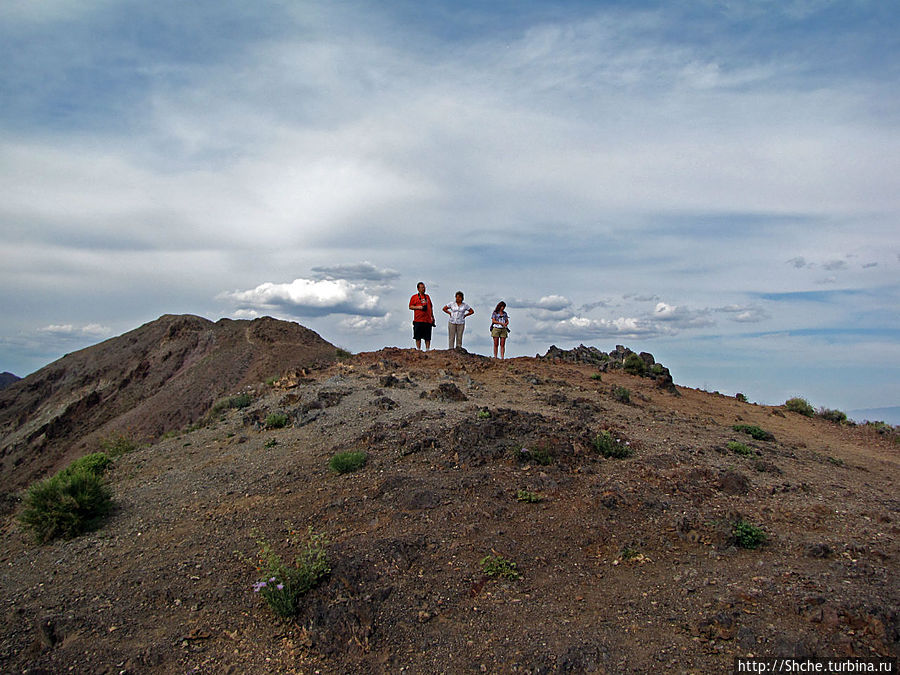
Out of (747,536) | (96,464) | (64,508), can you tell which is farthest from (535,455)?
(96,464)

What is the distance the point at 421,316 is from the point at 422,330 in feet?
1.23

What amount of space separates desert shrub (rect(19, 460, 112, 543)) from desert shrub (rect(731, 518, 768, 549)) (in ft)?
22.5

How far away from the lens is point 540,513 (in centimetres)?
622

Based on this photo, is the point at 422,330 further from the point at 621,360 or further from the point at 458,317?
the point at 621,360

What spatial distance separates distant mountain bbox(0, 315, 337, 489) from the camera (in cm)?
1622

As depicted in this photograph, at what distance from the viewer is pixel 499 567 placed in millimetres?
5223

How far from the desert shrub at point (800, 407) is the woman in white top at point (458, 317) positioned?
10.7 meters

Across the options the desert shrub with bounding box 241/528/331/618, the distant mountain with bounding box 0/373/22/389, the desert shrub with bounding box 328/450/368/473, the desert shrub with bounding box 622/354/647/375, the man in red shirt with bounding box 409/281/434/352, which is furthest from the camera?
the distant mountain with bounding box 0/373/22/389

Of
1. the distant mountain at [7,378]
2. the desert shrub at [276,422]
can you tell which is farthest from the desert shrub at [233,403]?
the distant mountain at [7,378]

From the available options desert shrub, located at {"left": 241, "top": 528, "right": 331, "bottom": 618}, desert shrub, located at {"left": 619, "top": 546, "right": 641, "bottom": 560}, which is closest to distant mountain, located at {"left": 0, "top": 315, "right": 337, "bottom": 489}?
desert shrub, located at {"left": 241, "top": 528, "right": 331, "bottom": 618}

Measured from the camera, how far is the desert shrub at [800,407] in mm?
17734

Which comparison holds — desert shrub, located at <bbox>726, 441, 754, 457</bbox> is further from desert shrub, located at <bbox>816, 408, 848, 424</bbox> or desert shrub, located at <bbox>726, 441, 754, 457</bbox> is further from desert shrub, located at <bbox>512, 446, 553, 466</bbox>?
desert shrub, located at <bbox>816, 408, 848, 424</bbox>

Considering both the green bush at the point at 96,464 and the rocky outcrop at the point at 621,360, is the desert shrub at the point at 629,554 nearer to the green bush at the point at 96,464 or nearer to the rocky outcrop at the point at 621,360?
the green bush at the point at 96,464

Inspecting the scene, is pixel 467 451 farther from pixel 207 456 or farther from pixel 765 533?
pixel 207 456
